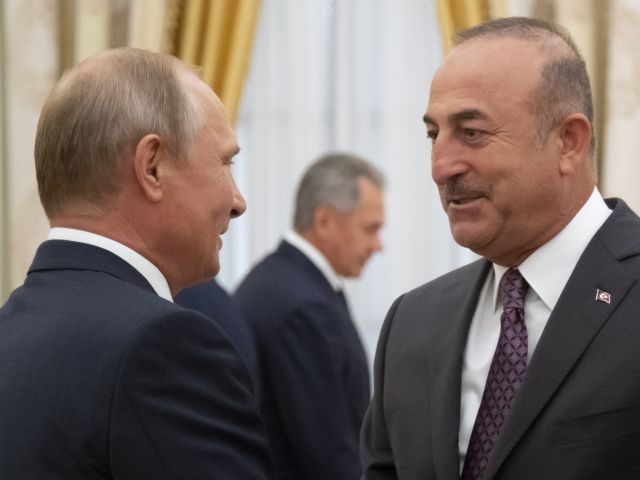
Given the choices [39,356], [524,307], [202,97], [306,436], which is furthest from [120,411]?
[306,436]

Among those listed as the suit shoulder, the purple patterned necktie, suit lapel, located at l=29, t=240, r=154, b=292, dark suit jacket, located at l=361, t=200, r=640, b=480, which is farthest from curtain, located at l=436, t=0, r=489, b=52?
suit lapel, located at l=29, t=240, r=154, b=292

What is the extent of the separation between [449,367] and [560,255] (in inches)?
12.4

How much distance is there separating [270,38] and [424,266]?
1.35 m

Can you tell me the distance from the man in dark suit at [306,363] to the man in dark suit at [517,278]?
1461 mm

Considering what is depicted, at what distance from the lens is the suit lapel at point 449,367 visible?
1999mm

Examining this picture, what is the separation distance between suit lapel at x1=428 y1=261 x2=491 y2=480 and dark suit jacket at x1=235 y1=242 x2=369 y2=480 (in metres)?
1.50

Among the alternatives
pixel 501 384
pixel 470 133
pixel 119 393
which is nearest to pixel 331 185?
pixel 470 133

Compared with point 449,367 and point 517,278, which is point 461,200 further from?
point 449,367

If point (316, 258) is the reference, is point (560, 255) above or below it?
above

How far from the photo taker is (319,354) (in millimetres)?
3723

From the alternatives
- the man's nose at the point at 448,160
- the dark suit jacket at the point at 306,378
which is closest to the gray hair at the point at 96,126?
the man's nose at the point at 448,160

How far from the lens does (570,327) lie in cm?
192

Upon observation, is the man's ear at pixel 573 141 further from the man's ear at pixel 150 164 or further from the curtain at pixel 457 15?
the curtain at pixel 457 15

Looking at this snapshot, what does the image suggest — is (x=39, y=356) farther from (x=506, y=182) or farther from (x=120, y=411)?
(x=506, y=182)
